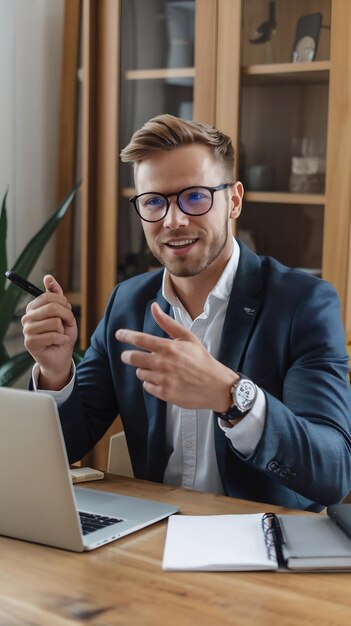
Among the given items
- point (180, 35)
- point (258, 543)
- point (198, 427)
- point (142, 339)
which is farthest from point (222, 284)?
point (180, 35)

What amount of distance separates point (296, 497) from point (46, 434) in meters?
0.69

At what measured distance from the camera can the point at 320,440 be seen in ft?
4.94

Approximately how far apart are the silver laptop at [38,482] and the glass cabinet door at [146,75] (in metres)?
Answer: 1.83

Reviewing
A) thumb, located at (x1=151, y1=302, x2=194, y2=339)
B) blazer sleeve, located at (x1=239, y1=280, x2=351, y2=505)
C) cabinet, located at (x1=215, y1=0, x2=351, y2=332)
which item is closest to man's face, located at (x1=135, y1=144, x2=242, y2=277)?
blazer sleeve, located at (x1=239, y1=280, x2=351, y2=505)

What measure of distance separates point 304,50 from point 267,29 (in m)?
0.15

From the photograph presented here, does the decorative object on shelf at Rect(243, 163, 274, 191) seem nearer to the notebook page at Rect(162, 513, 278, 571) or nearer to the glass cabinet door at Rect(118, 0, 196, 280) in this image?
the glass cabinet door at Rect(118, 0, 196, 280)

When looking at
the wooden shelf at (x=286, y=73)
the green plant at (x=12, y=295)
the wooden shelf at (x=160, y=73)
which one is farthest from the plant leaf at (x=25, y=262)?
the wooden shelf at (x=286, y=73)

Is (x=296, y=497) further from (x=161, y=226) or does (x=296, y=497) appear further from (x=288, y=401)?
(x=161, y=226)

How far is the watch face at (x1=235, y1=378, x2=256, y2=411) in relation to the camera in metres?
1.36

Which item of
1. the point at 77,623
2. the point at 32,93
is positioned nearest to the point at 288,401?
the point at 77,623

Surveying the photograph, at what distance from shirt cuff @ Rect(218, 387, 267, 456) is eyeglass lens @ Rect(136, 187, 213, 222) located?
1.73 feet

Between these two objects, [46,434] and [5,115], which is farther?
[5,115]

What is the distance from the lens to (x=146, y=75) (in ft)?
9.84

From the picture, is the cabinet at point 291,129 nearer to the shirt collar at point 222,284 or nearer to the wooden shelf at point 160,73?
the wooden shelf at point 160,73
